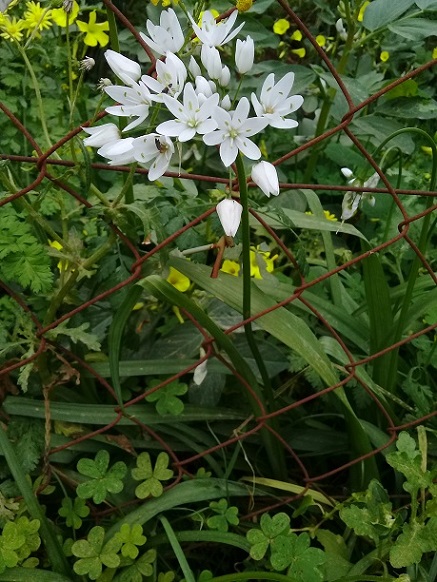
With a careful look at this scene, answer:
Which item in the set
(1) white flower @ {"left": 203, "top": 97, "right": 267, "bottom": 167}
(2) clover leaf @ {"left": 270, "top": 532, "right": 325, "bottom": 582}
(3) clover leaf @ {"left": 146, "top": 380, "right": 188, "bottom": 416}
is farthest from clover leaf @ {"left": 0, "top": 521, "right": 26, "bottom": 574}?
(1) white flower @ {"left": 203, "top": 97, "right": 267, "bottom": 167}

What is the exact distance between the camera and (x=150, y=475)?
4.53ft

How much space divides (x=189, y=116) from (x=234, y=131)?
6 centimetres

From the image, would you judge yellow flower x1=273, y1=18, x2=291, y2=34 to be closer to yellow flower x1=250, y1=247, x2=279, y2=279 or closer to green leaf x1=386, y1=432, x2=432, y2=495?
yellow flower x1=250, y1=247, x2=279, y2=279

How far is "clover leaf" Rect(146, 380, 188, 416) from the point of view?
1377 mm

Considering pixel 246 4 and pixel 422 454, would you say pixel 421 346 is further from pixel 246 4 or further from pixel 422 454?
pixel 246 4

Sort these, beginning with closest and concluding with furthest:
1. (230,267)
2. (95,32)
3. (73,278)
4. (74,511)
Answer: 1. (73,278)
2. (74,511)
3. (230,267)
4. (95,32)

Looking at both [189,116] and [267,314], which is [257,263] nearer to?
[267,314]

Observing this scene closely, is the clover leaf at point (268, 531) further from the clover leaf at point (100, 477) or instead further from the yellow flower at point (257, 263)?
the yellow flower at point (257, 263)

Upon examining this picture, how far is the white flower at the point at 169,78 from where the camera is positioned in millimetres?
858

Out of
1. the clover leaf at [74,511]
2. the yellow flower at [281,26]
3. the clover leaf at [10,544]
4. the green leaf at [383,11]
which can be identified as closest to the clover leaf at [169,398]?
the clover leaf at [74,511]

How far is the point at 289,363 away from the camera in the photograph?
152 centimetres

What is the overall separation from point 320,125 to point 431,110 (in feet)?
1.41

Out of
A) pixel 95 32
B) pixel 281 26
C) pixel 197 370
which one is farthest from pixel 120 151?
pixel 281 26

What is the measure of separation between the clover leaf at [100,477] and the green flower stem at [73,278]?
299mm
